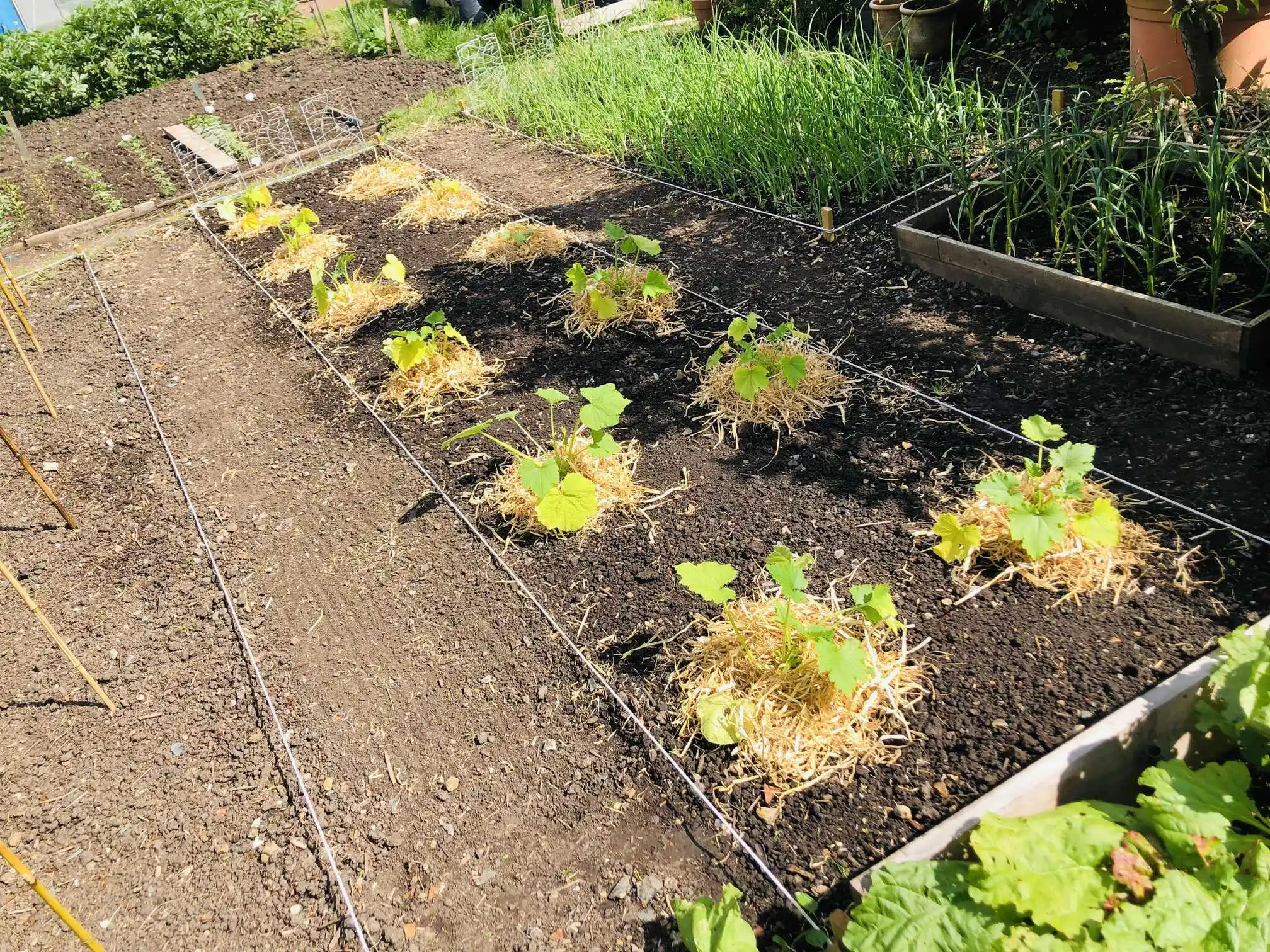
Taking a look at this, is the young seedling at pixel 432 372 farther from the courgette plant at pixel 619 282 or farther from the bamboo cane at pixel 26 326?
the bamboo cane at pixel 26 326

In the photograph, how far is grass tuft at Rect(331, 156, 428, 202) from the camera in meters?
6.46

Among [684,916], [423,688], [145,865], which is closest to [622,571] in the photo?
[423,688]

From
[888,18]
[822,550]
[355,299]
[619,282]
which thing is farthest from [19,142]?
[822,550]

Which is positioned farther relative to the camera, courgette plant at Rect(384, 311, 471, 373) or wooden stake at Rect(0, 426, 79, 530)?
courgette plant at Rect(384, 311, 471, 373)

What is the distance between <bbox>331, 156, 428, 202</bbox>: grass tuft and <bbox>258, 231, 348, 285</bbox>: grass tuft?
0.75 meters

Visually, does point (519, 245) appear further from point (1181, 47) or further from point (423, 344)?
point (1181, 47)

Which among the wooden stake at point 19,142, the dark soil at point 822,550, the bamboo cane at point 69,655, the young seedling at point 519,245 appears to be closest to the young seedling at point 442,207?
the young seedling at point 519,245

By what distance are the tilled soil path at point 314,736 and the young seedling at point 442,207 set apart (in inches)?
89.5

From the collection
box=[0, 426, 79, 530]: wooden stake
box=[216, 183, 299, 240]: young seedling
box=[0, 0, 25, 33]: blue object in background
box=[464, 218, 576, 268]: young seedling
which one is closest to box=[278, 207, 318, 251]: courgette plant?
box=[216, 183, 299, 240]: young seedling

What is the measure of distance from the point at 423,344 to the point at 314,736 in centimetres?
188

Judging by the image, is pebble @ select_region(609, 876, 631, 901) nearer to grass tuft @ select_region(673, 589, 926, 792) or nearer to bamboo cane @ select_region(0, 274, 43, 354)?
grass tuft @ select_region(673, 589, 926, 792)

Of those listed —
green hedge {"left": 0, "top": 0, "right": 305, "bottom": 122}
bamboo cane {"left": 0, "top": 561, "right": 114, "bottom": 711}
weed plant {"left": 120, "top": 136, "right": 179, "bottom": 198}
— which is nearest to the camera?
bamboo cane {"left": 0, "top": 561, "right": 114, "bottom": 711}

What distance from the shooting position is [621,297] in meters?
4.14

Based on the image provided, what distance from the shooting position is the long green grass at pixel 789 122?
450 centimetres
